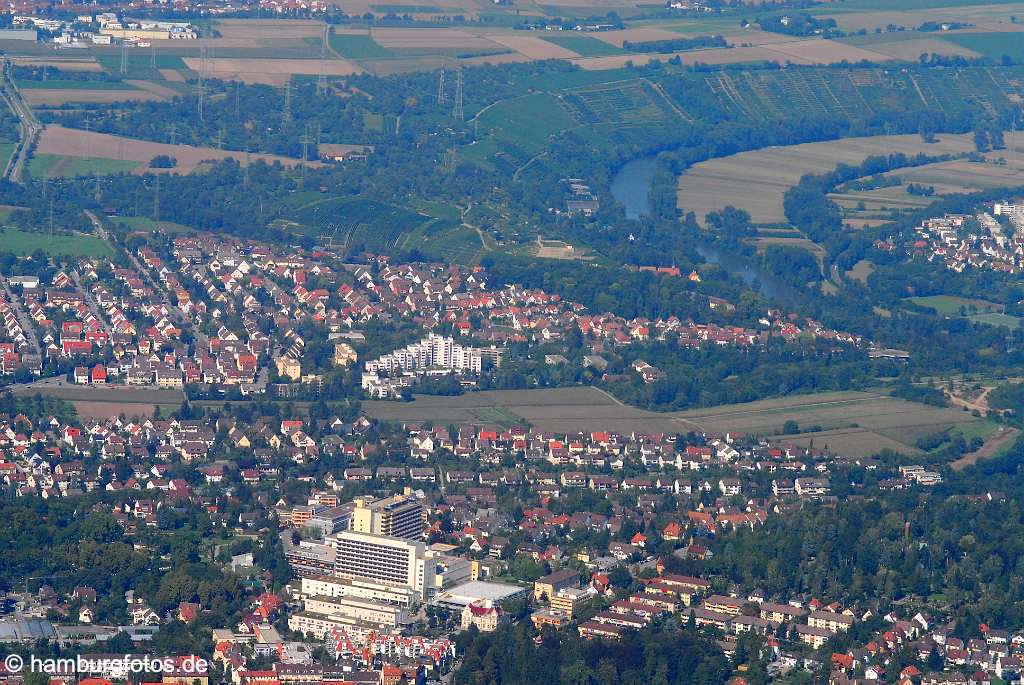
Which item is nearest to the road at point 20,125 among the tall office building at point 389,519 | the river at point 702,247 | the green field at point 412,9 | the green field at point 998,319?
the river at point 702,247

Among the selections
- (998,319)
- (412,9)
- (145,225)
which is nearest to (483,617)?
(998,319)

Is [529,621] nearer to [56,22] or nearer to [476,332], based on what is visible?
[476,332]

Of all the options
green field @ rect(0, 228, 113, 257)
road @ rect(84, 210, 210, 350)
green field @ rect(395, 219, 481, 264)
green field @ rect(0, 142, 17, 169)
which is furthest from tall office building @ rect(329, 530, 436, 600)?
green field @ rect(0, 142, 17, 169)

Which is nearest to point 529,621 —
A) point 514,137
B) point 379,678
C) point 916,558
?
point 379,678

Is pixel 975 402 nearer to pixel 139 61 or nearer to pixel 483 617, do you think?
pixel 483 617

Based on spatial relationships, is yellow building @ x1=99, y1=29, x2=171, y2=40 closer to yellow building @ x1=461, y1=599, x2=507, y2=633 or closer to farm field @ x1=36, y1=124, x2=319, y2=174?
farm field @ x1=36, y1=124, x2=319, y2=174

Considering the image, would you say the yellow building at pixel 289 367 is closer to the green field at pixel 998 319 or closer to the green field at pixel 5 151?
the green field at pixel 998 319
